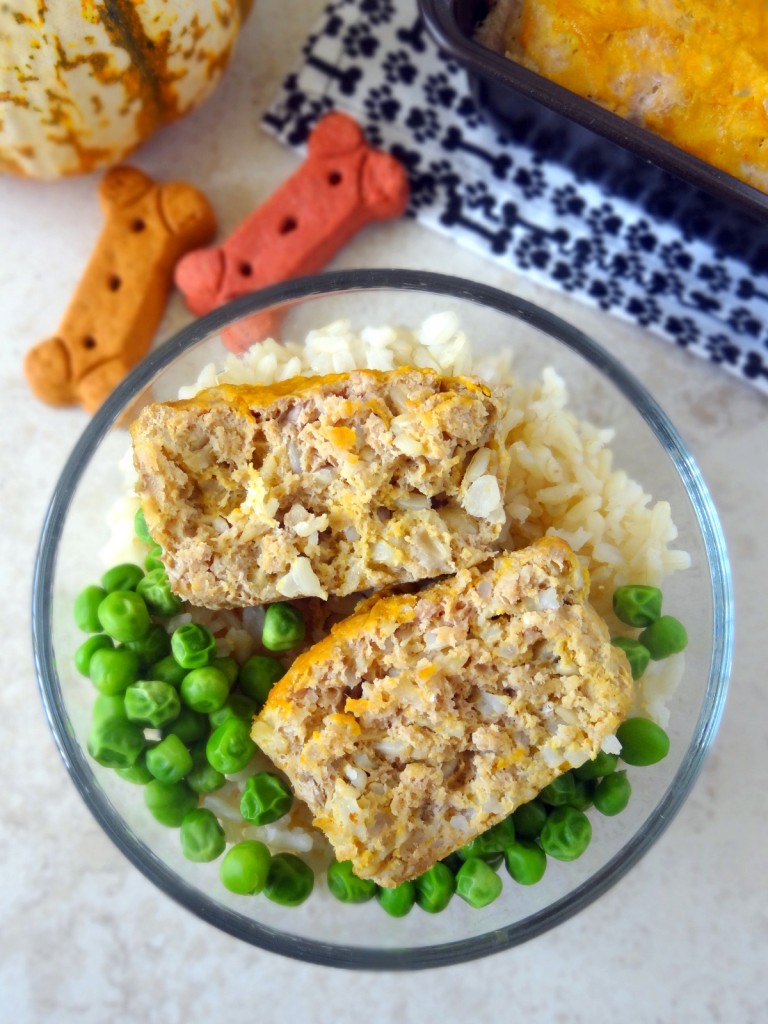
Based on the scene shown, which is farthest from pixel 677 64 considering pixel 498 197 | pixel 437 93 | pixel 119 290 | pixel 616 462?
pixel 119 290

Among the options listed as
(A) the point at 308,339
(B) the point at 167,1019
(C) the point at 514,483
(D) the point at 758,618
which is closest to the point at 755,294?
(D) the point at 758,618

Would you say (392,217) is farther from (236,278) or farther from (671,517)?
(671,517)

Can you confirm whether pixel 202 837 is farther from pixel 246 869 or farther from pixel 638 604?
pixel 638 604

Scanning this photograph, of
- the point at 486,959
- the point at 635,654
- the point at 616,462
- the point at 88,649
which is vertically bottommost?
the point at 486,959

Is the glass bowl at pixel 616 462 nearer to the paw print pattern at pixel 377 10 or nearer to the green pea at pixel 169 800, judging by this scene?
the green pea at pixel 169 800

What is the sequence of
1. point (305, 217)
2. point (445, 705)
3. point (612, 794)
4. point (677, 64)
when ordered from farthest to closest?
point (305, 217), point (677, 64), point (612, 794), point (445, 705)

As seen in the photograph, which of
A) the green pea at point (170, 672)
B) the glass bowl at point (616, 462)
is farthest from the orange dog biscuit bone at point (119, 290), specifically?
the green pea at point (170, 672)
